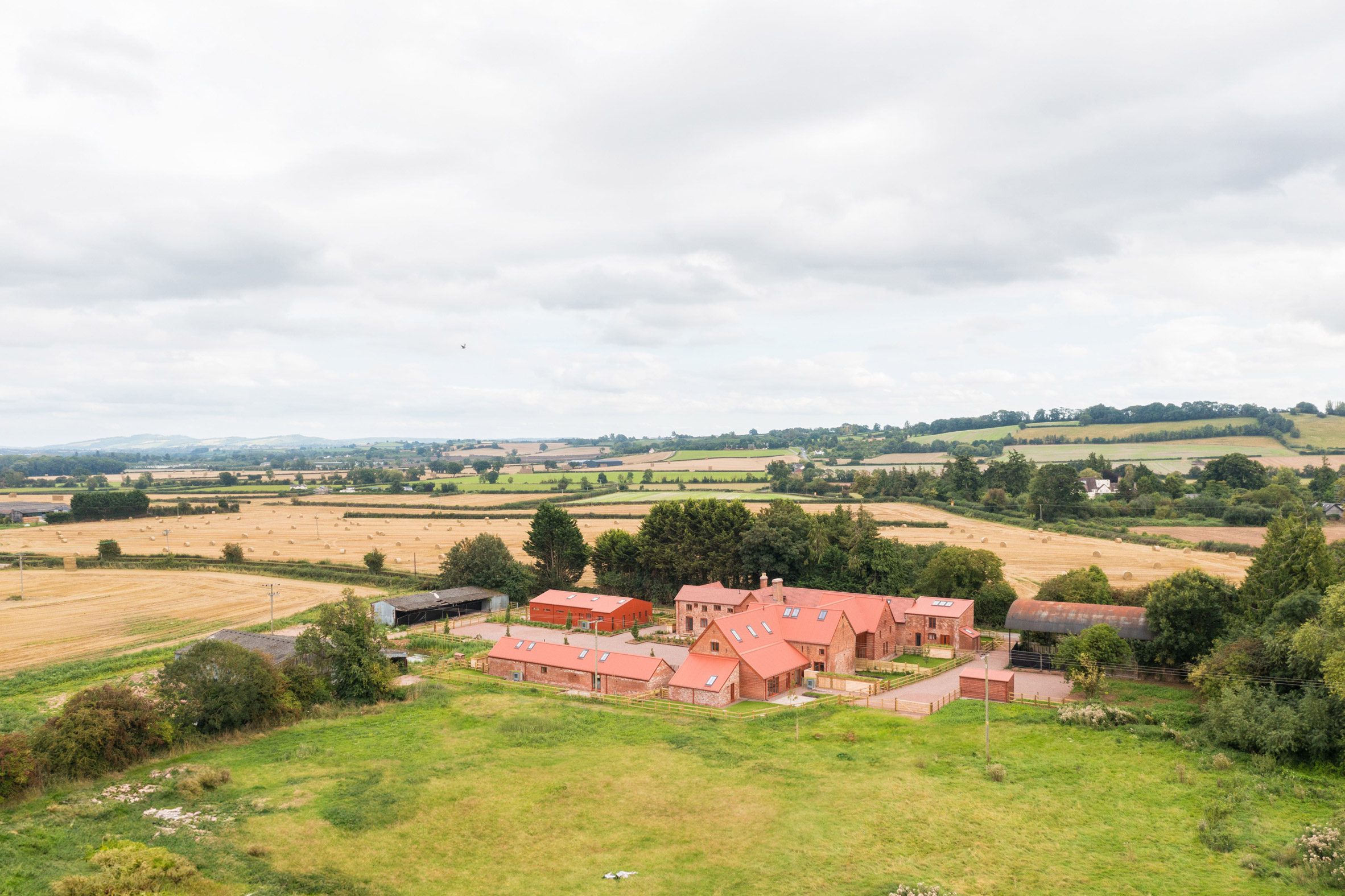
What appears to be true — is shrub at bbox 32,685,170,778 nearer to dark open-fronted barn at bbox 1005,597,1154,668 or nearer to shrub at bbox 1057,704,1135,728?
shrub at bbox 1057,704,1135,728

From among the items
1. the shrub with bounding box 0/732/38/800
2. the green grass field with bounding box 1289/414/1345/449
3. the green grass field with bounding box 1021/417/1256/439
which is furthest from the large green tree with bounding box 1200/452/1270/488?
the shrub with bounding box 0/732/38/800

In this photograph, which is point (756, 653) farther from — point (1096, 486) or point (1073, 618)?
point (1096, 486)

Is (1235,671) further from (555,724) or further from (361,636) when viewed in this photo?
(361,636)

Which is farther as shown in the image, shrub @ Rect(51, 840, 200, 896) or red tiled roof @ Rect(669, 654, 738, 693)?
red tiled roof @ Rect(669, 654, 738, 693)

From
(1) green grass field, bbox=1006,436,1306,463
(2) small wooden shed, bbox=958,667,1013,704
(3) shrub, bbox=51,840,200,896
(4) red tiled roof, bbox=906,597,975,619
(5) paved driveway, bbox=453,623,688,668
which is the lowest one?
(5) paved driveway, bbox=453,623,688,668

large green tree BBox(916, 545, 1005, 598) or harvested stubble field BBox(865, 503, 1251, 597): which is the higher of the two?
large green tree BBox(916, 545, 1005, 598)

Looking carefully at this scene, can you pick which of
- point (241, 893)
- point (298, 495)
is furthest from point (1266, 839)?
point (298, 495)

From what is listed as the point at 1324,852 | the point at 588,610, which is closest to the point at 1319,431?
the point at 588,610
